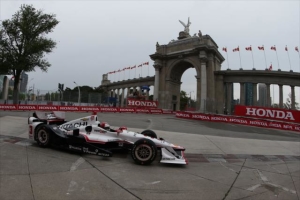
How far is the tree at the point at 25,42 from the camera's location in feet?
84.1

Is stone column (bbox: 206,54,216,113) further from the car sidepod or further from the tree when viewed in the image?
the car sidepod

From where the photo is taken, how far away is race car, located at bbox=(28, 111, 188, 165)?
586 cm

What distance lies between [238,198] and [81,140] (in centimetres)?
435

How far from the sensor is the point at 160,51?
54938 millimetres

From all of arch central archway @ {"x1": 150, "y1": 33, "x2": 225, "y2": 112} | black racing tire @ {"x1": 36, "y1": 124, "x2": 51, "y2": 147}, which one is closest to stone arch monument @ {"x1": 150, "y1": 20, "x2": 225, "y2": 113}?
arch central archway @ {"x1": 150, "y1": 33, "x2": 225, "y2": 112}

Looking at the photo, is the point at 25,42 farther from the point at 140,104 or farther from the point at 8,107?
the point at 140,104

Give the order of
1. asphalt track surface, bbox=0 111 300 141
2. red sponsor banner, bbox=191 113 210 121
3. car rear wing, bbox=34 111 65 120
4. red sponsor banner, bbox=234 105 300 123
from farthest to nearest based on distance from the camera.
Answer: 1. red sponsor banner, bbox=191 113 210 121
2. red sponsor banner, bbox=234 105 300 123
3. asphalt track surface, bbox=0 111 300 141
4. car rear wing, bbox=34 111 65 120

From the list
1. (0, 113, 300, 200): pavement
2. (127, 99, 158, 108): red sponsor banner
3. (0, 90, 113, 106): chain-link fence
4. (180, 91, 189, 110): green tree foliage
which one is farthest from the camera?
(180, 91, 189, 110): green tree foliage

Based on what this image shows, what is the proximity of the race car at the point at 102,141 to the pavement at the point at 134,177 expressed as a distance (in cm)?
23

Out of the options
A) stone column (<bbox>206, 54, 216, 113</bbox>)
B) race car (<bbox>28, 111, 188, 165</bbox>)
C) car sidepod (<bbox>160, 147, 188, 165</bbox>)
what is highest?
stone column (<bbox>206, 54, 216, 113</bbox>)

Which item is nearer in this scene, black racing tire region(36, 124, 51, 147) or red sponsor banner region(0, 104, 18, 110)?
black racing tire region(36, 124, 51, 147)

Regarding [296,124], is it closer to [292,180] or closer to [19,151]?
[292,180]

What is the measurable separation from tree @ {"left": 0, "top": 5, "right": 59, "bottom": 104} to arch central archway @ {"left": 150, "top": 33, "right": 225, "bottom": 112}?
29706 millimetres

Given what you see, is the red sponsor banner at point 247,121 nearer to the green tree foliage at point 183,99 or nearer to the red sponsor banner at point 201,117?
the red sponsor banner at point 201,117
